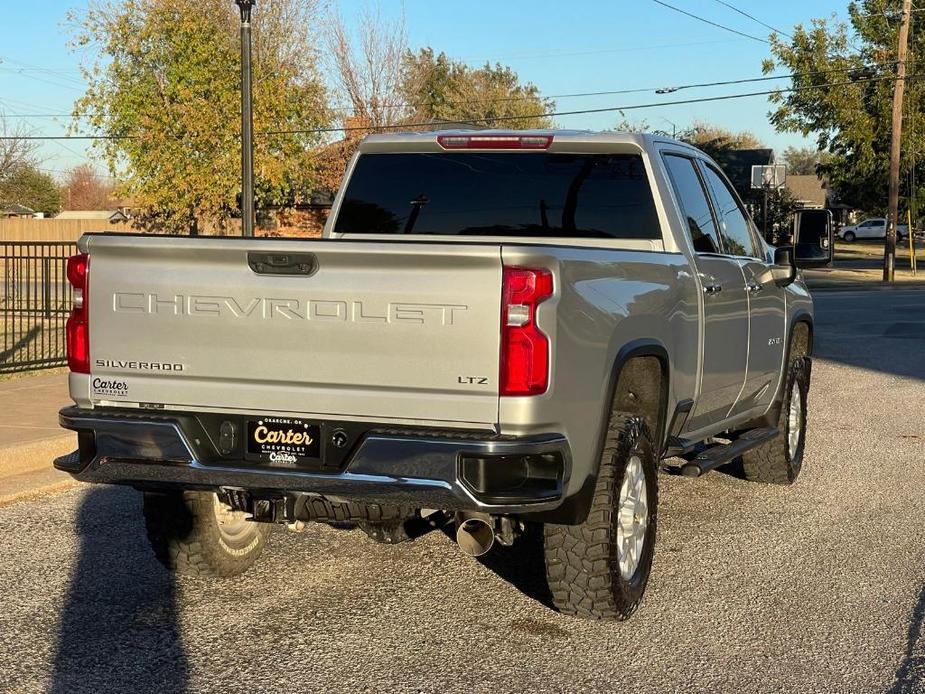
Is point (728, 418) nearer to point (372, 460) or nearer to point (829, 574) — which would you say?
point (829, 574)

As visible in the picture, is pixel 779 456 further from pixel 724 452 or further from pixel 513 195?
pixel 513 195

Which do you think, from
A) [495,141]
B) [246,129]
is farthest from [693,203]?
[246,129]

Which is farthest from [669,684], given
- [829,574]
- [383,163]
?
[383,163]

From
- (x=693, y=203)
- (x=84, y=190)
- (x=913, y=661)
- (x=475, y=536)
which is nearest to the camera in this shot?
(x=913, y=661)

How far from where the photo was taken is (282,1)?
1801 inches

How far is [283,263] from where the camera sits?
4.80 meters

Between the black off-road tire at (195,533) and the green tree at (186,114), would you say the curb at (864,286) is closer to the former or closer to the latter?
the green tree at (186,114)

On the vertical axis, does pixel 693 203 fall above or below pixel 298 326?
above

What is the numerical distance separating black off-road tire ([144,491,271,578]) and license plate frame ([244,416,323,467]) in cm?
82

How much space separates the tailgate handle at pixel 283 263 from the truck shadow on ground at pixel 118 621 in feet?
5.10

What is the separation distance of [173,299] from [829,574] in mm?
3506

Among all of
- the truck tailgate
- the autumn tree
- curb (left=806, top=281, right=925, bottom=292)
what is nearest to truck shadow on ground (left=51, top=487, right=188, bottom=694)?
the truck tailgate

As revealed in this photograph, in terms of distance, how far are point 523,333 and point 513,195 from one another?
7.21 ft

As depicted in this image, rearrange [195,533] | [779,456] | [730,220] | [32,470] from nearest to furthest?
[195,533] < [730,220] < [779,456] < [32,470]
